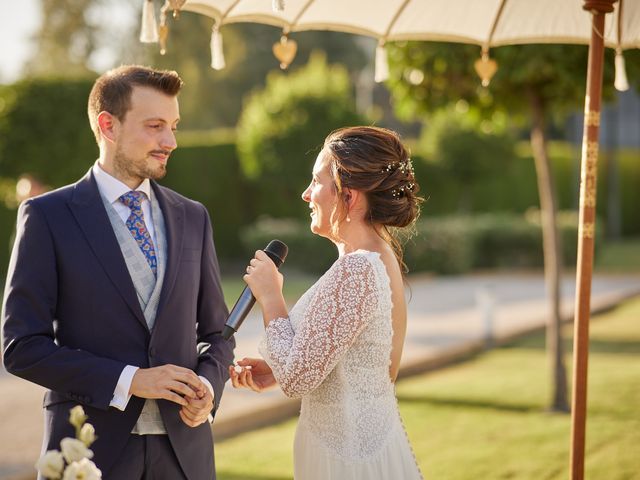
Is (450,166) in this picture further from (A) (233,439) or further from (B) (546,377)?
(A) (233,439)

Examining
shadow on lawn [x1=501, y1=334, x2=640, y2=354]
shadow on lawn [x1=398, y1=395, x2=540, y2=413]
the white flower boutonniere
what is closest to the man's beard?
the white flower boutonniere

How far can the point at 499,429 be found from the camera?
22.7 feet

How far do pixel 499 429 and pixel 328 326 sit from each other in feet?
15.1

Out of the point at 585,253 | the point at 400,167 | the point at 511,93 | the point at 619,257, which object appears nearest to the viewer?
the point at 400,167

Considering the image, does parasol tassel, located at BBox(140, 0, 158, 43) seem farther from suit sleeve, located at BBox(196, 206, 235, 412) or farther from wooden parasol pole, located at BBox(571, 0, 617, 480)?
wooden parasol pole, located at BBox(571, 0, 617, 480)

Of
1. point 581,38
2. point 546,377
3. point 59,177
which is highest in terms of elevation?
point 581,38

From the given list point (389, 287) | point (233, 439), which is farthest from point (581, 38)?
point (233, 439)

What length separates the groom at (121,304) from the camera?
8.80 feet

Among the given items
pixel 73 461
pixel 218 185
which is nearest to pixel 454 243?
pixel 218 185

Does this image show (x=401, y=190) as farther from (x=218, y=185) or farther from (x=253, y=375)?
(x=218, y=185)

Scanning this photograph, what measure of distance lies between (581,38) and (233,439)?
402 centimetres

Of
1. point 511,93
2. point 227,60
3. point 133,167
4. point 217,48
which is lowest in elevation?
point 133,167

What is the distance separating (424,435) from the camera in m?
6.87

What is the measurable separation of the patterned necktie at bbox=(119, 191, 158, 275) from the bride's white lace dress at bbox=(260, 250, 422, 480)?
45 centimetres
